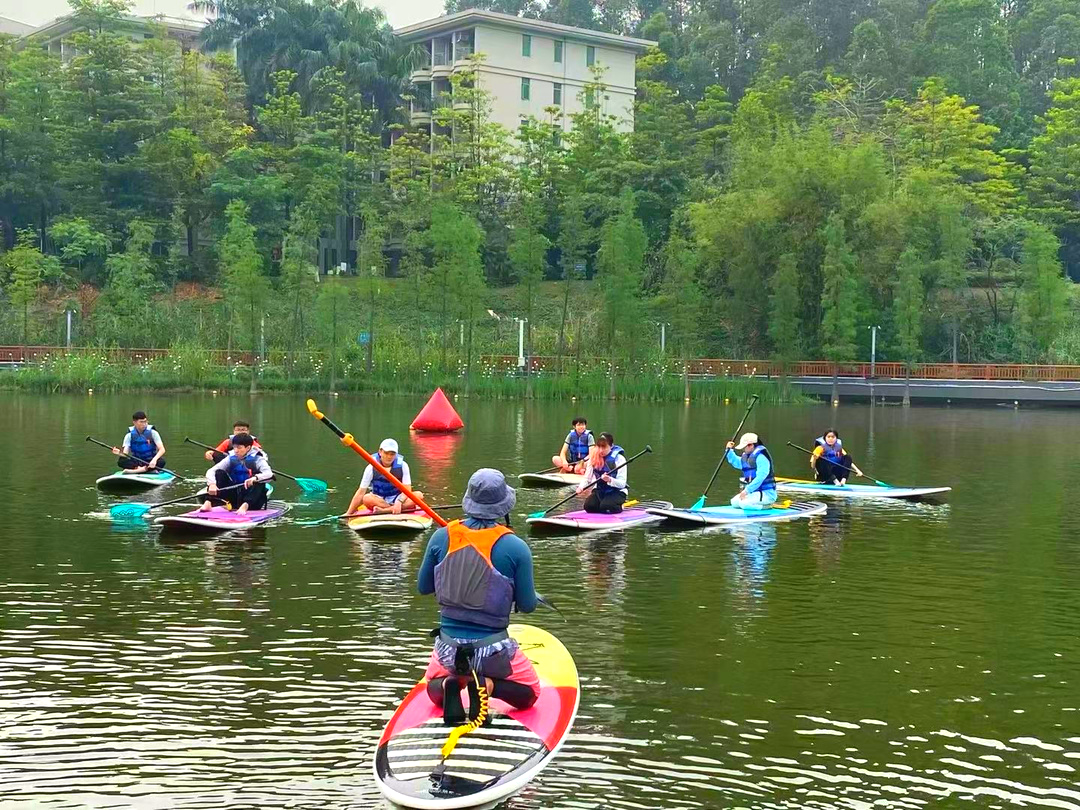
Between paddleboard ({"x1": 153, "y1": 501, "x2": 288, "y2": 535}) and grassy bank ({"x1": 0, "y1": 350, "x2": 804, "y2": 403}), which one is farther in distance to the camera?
grassy bank ({"x1": 0, "y1": 350, "x2": 804, "y2": 403})

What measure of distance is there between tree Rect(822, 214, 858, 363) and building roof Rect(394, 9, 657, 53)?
3006 centimetres

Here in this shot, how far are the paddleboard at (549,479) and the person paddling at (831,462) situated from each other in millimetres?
4621

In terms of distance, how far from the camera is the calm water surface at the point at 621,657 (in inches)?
368

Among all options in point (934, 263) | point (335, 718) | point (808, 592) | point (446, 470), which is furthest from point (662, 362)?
point (335, 718)

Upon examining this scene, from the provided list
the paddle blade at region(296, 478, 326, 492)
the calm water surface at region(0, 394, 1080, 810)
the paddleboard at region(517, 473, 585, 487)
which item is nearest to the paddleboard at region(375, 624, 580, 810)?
the calm water surface at region(0, 394, 1080, 810)

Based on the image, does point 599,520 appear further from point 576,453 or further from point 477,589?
point 477,589

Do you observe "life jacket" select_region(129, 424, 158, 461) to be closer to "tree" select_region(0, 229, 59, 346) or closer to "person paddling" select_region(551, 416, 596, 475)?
"person paddling" select_region(551, 416, 596, 475)

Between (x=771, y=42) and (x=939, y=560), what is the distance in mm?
76568

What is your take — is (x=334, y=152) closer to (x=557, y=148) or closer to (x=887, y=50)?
(x=557, y=148)

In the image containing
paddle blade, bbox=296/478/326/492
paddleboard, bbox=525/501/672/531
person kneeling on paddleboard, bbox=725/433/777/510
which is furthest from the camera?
paddle blade, bbox=296/478/326/492

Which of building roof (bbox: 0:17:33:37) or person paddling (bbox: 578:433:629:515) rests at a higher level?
building roof (bbox: 0:17:33:37)

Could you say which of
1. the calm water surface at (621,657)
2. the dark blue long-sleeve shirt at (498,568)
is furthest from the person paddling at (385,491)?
the dark blue long-sleeve shirt at (498,568)

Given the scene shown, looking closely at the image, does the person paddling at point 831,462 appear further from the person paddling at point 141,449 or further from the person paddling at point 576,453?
the person paddling at point 141,449

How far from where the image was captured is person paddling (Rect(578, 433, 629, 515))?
20.2 meters
